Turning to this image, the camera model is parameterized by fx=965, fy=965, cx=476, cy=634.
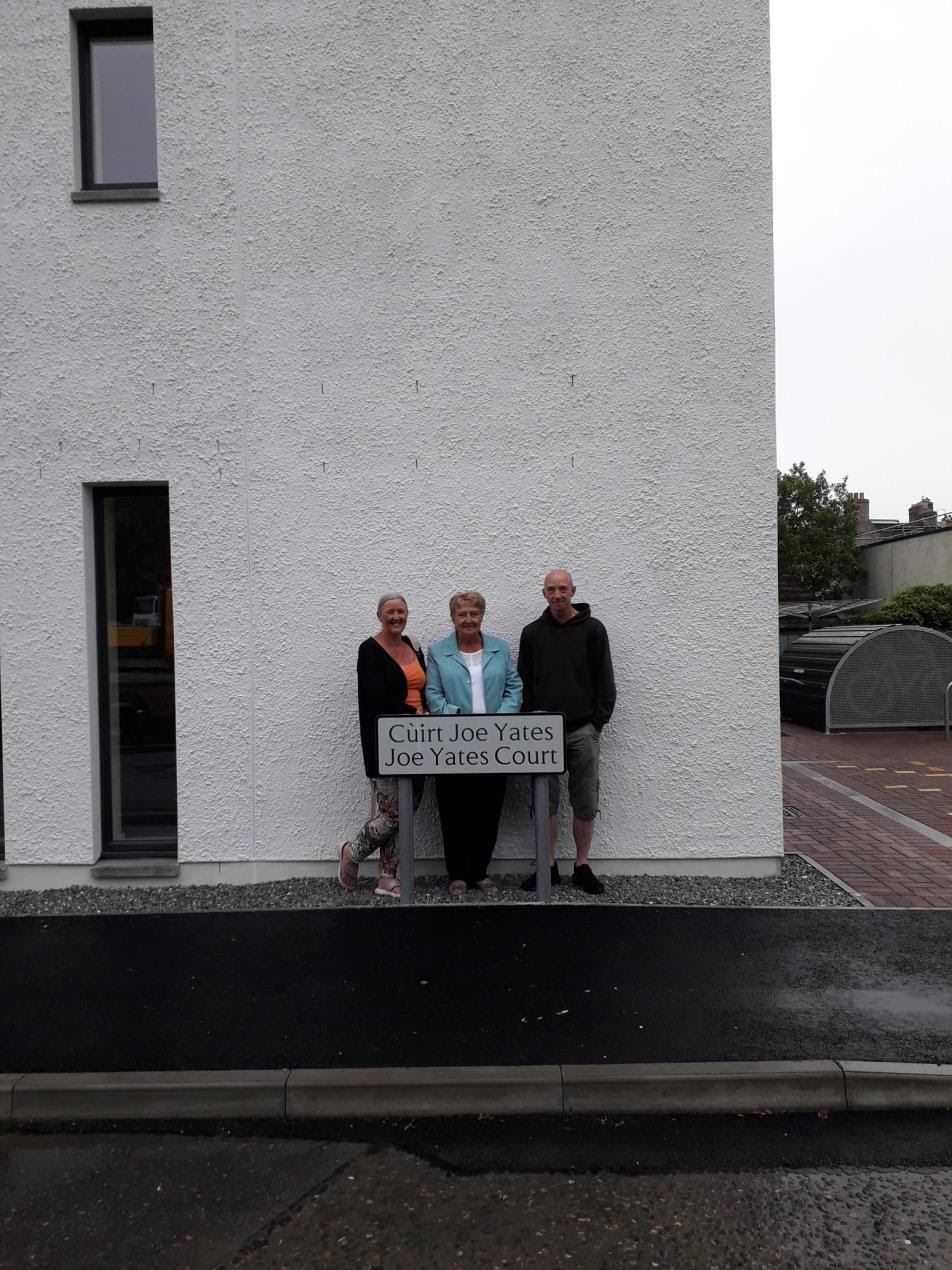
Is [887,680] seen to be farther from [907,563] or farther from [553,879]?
[907,563]

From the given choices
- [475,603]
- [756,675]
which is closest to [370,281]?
[475,603]

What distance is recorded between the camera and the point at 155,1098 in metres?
3.51

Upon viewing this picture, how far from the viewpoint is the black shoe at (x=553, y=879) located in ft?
19.2

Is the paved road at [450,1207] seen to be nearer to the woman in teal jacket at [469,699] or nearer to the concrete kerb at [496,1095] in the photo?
the concrete kerb at [496,1095]

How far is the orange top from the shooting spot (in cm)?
573

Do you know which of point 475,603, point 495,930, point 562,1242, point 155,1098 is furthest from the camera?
point 475,603

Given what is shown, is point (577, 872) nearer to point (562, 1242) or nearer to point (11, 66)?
point (562, 1242)

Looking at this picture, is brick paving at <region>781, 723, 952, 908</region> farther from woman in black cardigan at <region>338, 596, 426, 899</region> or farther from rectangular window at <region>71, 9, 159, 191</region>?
rectangular window at <region>71, 9, 159, 191</region>

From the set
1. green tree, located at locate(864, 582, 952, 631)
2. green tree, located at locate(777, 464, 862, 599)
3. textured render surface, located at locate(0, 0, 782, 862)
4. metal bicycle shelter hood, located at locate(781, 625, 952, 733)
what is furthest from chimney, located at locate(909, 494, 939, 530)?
textured render surface, located at locate(0, 0, 782, 862)

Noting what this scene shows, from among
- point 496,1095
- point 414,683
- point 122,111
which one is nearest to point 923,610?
point 414,683

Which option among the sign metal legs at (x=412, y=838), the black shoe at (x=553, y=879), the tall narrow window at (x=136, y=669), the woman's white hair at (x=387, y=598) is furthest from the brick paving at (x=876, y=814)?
the tall narrow window at (x=136, y=669)

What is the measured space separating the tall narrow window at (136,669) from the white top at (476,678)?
6.26ft

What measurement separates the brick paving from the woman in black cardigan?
2831mm

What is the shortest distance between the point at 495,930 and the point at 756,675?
2.26 metres
